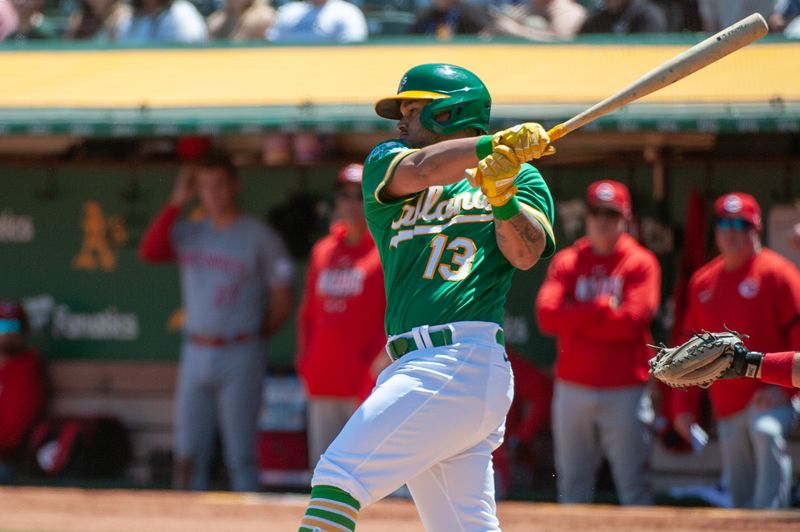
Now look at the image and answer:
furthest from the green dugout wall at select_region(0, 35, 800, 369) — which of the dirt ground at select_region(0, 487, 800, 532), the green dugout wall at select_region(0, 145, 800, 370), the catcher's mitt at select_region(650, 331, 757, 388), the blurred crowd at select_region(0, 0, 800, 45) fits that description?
the catcher's mitt at select_region(650, 331, 757, 388)

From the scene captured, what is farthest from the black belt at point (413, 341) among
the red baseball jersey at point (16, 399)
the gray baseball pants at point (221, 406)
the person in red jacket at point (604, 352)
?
the red baseball jersey at point (16, 399)

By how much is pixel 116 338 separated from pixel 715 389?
3845 mm

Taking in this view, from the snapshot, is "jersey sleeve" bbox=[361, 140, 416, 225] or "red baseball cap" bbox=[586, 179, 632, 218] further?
"red baseball cap" bbox=[586, 179, 632, 218]

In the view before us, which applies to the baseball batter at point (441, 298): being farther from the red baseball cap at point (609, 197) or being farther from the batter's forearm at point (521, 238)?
the red baseball cap at point (609, 197)

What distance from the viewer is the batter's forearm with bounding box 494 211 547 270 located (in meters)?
3.36

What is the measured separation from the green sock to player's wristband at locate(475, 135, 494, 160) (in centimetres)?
86

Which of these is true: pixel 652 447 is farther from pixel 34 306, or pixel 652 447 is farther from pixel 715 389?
pixel 34 306

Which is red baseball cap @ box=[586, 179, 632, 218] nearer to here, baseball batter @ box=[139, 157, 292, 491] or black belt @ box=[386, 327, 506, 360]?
baseball batter @ box=[139, 157, 292, 491]

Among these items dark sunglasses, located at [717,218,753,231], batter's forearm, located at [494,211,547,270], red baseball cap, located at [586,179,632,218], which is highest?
batter's forearm, located at [494,211,547,270]

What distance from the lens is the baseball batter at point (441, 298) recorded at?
129 inches

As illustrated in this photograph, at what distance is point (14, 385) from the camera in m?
8.15

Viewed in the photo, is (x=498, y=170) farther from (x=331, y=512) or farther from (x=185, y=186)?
(x=185, y=186)

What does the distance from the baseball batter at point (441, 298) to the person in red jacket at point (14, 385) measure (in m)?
5.05

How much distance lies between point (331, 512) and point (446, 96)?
111 centimetres
